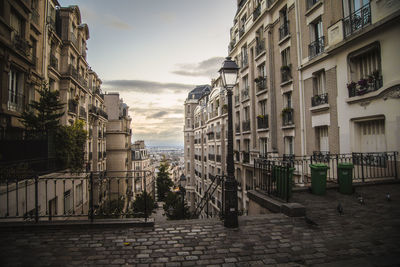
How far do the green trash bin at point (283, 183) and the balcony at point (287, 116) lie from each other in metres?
9.23

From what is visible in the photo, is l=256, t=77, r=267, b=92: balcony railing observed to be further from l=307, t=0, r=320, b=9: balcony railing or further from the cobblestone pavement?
the cobblestone pavement

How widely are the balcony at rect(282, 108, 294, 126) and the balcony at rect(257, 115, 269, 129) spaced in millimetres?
2323

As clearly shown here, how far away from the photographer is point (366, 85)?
10008mm

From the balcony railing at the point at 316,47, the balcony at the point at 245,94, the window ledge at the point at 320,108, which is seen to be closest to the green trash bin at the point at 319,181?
the window ledge at the point at 320,108

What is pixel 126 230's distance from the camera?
572cm

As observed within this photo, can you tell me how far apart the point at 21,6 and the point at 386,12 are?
18.6 m

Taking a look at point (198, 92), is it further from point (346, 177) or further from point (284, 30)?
point (346, 177)

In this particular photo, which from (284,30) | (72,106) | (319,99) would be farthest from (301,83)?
(72,106)

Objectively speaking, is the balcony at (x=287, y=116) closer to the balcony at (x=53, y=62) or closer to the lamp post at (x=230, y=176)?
the lamp post at (x=230, y=176)

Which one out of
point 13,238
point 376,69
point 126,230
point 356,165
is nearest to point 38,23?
point 13,238

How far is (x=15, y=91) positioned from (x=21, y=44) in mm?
2774

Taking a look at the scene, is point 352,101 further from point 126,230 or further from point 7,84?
A: point 7,84

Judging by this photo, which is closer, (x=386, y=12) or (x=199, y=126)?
(x=386, y=12)

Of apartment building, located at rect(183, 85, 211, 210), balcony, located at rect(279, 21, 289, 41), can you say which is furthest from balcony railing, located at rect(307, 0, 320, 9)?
apartment building, located at rect(183, 85, 211, 210)
